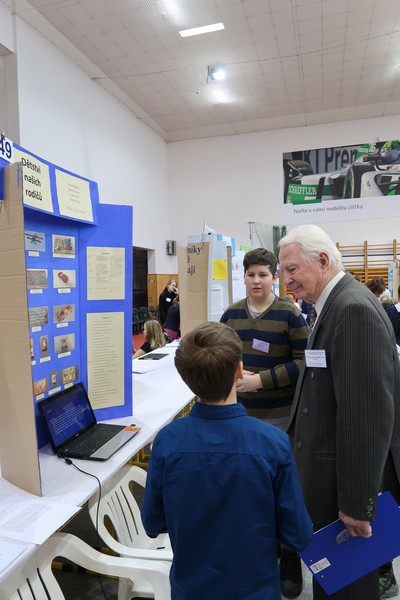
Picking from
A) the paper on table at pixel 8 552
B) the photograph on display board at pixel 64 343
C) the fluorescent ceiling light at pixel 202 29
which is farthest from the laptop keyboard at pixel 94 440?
the fluorescent ceiling light at pixel 202 29

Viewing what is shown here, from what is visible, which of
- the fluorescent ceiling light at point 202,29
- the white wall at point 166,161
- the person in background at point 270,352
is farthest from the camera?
the white wall at point 166,161

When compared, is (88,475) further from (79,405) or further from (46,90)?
(46,90)

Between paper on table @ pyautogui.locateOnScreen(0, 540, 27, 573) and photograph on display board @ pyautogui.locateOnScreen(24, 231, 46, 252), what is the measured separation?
1.05 m

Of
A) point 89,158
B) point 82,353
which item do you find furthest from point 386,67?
point 82,353

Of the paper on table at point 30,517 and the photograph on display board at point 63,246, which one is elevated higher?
the photograph on display board at point 63,246

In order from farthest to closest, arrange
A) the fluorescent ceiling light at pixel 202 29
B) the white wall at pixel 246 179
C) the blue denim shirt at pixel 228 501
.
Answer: the white wall at pixel 246 179 → the fluorescent ceiling light at pixel 202 29 → the blue denim shirt at pixel 228 501

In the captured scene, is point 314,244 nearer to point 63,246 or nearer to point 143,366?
point 63,246

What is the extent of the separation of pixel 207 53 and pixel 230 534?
6855mm

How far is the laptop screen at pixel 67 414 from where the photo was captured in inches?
61.8

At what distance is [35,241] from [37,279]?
0.16 metres

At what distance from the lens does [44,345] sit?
5.54ft

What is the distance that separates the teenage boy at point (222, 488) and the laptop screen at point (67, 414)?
790mm

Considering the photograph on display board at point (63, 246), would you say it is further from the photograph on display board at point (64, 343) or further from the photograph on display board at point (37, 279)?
the photograph on display board at point (64, 343)

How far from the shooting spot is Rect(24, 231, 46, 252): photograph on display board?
1.61 meters
